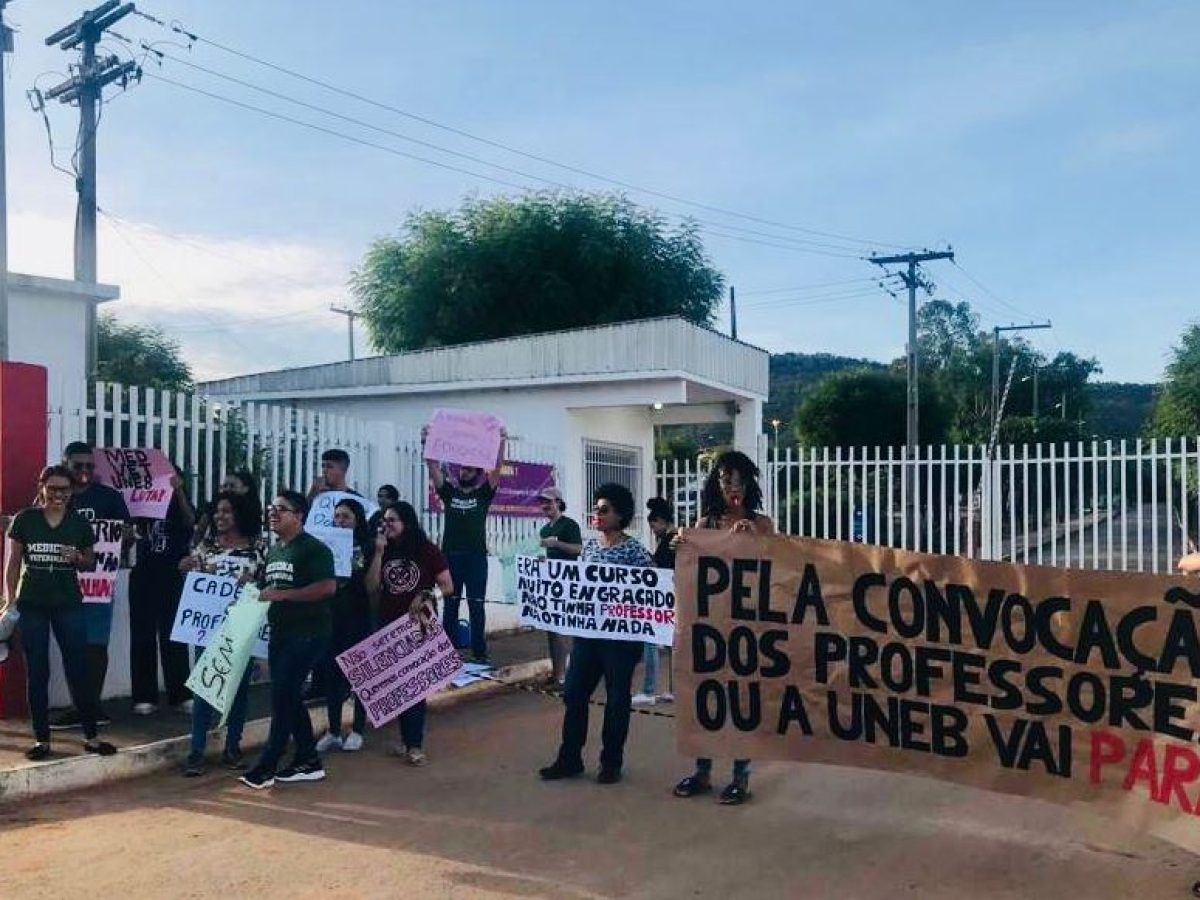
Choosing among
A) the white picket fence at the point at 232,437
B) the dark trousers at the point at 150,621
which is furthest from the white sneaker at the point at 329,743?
the white picket fence at the point at 232,437

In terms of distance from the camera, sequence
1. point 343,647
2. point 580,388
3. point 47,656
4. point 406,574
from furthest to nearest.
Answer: point 580,388
point 343,647
point 406,574
point 47,656

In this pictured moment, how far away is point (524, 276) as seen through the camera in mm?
32906

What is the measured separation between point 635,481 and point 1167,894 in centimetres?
1396

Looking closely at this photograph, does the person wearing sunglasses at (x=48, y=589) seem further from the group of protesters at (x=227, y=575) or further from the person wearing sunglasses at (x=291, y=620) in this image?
the person wearing sunglasses at (x=291, y=620)

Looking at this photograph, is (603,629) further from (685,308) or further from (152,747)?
(685,308)

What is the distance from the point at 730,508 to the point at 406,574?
7.27ft

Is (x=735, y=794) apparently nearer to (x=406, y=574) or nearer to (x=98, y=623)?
(x=406, y=574)

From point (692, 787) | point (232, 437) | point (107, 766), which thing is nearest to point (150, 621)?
point (107, 766)

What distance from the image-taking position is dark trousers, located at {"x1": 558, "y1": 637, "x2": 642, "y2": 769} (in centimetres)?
695

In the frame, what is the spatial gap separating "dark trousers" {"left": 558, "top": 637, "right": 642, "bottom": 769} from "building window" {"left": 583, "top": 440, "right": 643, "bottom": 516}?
9470 millimetres

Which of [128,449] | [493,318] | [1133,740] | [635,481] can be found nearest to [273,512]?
[128,449]

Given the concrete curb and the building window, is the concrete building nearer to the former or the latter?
the building window

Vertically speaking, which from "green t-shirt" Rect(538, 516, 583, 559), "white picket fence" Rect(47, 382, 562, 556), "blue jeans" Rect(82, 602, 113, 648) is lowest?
"blue jeans" Rect(82, 602, 113, 648)

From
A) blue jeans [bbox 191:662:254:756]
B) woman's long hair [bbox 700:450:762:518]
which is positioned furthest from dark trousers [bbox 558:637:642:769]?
blue jeans [bbox 191:662:254:756]
